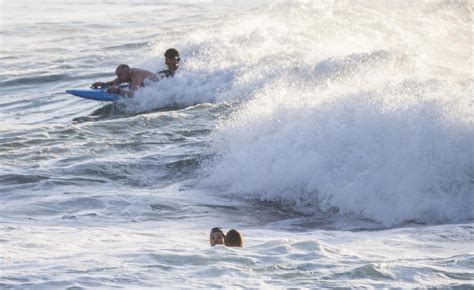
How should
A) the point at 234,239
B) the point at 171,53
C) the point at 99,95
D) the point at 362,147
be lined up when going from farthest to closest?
the point at 171,53, the point at 99,95, the point at 362,147, the point at 234,239

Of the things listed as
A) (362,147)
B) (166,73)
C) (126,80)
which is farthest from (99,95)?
(362,147)

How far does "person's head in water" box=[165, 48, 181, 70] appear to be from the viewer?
19.2m

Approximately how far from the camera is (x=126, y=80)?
18.9 meters

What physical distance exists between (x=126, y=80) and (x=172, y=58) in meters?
0.95

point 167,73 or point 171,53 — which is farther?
point 167,73

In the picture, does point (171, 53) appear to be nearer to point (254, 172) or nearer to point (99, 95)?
point (99, 95)

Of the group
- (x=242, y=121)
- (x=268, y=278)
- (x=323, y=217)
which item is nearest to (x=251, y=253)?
(x=268, y=278)

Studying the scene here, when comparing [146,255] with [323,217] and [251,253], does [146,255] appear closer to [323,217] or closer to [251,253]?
[251,253]

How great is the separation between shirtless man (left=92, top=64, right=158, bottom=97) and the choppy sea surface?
0.19 metres

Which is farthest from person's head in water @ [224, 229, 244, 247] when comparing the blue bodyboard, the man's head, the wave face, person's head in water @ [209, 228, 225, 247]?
the man's head

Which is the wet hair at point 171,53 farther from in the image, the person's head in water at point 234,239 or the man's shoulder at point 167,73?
the person's head in water at point 234,239

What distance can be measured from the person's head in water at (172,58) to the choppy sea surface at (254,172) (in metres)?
0.32

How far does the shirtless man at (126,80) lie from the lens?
61.2 feet

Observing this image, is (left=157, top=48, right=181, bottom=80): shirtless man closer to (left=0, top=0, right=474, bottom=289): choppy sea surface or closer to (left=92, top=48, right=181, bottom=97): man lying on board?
(left=92, top=48, right=181, bottom=97): man lying on board
